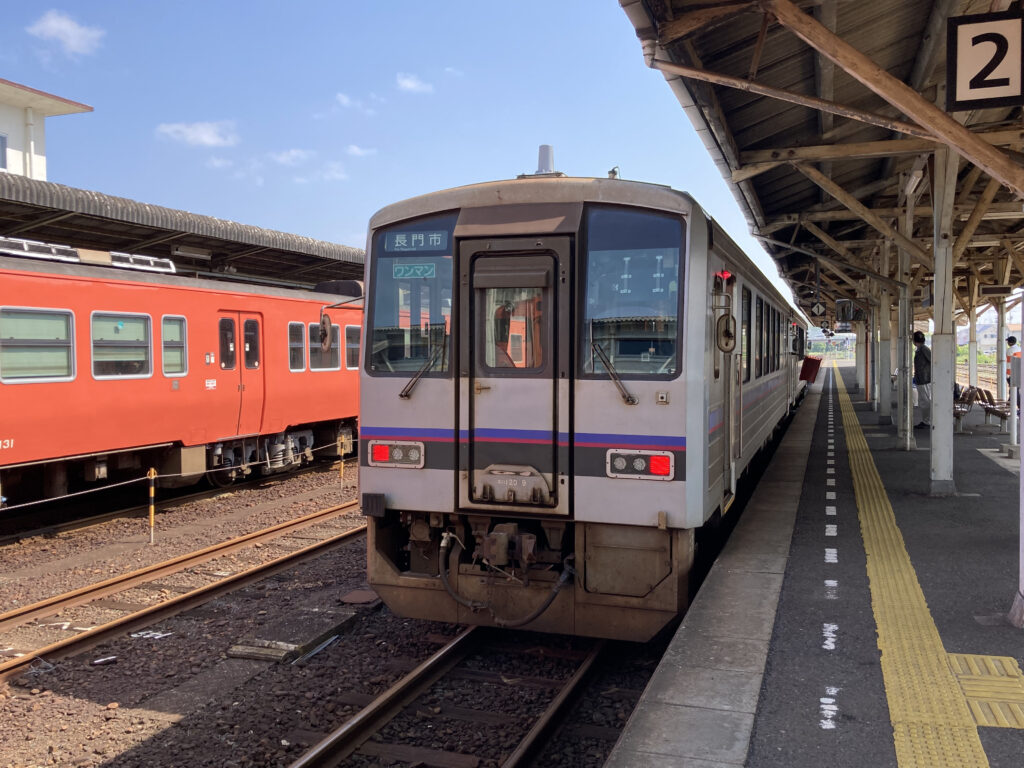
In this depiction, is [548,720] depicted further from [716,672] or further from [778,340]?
[778,340]

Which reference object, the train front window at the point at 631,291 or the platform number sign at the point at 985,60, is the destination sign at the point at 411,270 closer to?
the train front window at the point at 631,291

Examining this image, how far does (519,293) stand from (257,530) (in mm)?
5732

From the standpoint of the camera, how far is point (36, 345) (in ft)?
29.5

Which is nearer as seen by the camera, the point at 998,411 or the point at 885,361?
the point at 998,411

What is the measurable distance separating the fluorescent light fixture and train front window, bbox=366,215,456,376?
31.0 ft

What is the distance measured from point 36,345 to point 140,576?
2.91 m

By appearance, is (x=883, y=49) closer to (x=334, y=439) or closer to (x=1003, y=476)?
(x=1003, y=476)

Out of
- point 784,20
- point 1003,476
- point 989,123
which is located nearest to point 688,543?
point 784,20

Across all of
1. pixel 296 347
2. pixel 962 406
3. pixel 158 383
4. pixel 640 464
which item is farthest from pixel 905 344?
pixel 158 383

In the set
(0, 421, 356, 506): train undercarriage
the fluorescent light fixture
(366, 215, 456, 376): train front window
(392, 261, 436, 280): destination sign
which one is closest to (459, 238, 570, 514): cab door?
(366, 215, 456, 376): train front window

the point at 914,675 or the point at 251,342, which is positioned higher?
the point at 251,342

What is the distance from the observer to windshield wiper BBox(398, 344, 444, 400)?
17.9 feet

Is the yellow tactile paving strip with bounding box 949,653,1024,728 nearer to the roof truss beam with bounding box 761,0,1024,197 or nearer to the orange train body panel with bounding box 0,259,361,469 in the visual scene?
the roof truss beam with bounding box 761,0,1024,197

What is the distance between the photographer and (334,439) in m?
15.1
